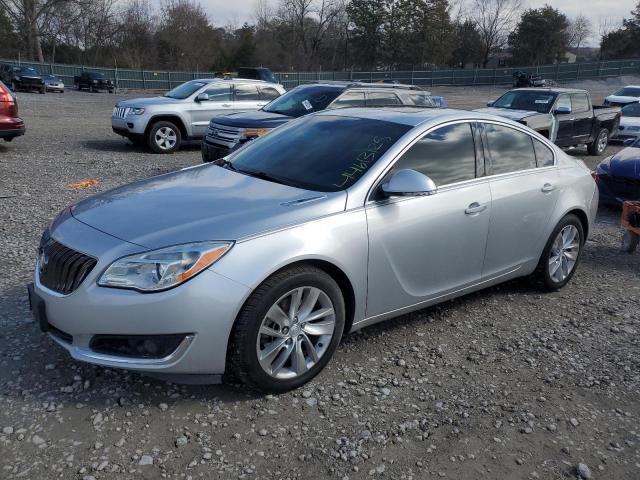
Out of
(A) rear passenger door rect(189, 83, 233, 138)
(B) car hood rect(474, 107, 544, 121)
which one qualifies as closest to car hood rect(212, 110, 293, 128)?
(A) rear passenger door rect(189, 83, 233, 138)

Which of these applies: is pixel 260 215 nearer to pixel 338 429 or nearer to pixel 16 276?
pixel 338 429

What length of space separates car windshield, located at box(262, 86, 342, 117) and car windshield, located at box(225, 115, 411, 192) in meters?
5.76

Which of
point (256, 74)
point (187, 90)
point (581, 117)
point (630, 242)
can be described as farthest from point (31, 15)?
point (630, 242)

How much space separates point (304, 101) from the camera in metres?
10.5

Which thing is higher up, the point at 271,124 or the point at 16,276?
the point at 271,124

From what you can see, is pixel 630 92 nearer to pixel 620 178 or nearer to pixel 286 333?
pixel 620 178

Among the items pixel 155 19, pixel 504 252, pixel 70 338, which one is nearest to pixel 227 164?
pixel 70 338

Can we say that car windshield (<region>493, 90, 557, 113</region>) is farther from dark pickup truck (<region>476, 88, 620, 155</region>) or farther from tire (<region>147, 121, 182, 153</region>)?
tire (<region>147, 121, 182, 153</region>)

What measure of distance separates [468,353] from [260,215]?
5.88 ft

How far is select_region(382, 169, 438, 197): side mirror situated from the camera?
3525 mm

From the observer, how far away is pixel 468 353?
3963 mm

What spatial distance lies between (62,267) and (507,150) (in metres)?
3.35

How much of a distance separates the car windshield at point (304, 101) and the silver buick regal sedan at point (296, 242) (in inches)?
224

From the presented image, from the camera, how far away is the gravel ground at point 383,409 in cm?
277
